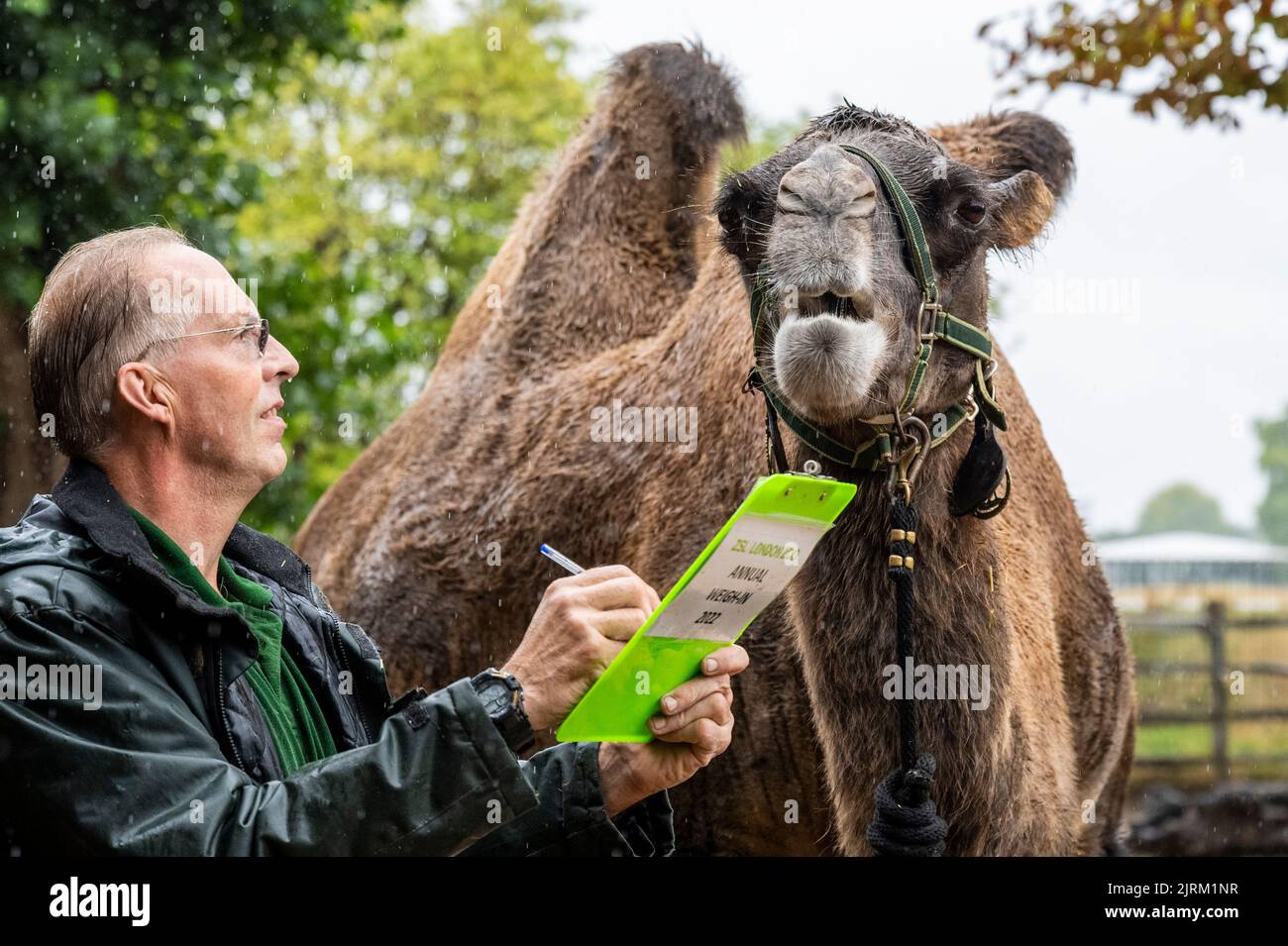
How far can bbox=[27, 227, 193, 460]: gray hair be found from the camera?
2.37 meters

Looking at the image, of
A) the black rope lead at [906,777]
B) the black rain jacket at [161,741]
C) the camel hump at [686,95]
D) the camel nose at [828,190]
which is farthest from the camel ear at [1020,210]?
the camel hump at [686,95]

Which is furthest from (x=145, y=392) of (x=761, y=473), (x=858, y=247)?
(x=761, y=473)

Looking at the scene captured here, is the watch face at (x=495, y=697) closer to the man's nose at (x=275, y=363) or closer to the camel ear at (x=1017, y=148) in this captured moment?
the man's nose at (x=275, y=363)

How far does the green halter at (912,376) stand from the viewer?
2996mm

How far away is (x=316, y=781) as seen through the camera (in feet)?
6.84

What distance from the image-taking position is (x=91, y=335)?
93.5 inches

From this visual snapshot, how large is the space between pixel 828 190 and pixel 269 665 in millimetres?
1400

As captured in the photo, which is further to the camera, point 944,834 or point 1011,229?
point 1011,229

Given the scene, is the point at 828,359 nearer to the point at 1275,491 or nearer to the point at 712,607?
the point at 712,607

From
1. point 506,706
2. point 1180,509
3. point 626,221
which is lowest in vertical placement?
point 1180,509

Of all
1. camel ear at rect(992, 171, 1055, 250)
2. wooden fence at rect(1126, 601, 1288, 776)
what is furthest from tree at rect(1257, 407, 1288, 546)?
camel ear at rect(992, 171, 1055, 250)
